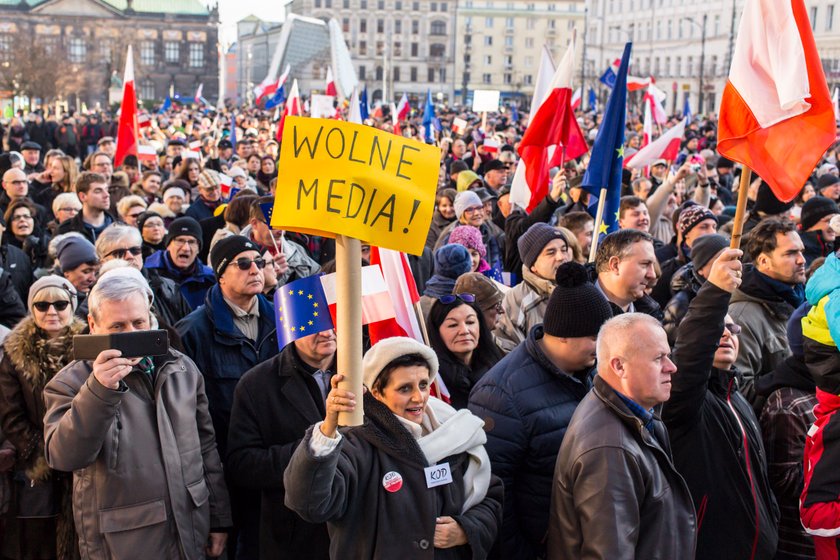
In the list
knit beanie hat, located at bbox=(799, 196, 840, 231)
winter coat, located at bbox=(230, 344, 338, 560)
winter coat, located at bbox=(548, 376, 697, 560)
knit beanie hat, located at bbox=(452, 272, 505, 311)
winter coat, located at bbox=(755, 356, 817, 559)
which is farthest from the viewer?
knit beanie hat, located at bbox=(799, 196, 840, 231)

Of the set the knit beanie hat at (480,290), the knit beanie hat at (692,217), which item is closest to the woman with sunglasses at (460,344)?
the knit beanie hat at (480,290)

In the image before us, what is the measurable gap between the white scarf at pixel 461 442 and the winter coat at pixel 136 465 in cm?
101

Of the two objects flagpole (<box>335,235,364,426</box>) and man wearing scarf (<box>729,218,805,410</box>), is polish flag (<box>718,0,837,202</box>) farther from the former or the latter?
flagpole (<box>335,235,364,426</box>)

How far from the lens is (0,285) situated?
5902mm

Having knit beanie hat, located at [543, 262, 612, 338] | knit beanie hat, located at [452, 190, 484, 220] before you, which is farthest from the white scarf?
knit beanie hat, located at [452, 190, 484, 220]

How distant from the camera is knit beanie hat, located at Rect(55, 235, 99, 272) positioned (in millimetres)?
5668

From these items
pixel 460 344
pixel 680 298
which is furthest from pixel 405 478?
pixel 680 298

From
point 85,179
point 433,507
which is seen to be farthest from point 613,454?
point 85,179

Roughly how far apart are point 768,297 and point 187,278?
350 cm

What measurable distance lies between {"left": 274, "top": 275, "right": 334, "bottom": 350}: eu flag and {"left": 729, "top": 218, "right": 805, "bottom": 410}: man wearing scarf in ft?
7.42

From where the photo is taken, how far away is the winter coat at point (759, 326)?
4887 mm

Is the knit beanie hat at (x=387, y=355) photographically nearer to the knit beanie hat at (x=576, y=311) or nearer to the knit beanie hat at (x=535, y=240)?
the knit beanie hat at (x=576, y=311)

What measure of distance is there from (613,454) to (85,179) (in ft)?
19.5

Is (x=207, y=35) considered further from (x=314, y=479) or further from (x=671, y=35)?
(x=314, y=479)
